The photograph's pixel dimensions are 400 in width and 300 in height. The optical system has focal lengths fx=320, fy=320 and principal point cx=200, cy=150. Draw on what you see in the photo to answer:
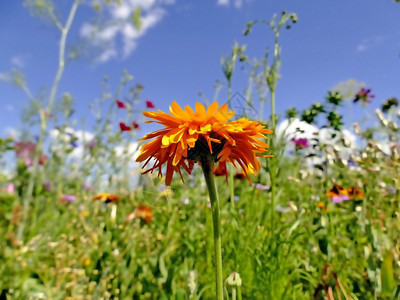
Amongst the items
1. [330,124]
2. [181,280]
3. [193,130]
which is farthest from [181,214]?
[193,130]

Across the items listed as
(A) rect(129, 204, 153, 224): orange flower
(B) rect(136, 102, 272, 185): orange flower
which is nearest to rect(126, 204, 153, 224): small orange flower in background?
(A) rect(129, 204, 153, 224): orange flower

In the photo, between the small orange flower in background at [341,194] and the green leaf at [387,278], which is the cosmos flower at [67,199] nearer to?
the small orange flower in background at [341,194]

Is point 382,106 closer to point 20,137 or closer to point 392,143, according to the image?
point 392,143

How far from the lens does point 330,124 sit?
186 cm

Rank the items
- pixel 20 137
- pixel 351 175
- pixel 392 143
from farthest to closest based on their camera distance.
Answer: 1. pixel 20 137
2. pixel 351 175
3. pixel 392 143

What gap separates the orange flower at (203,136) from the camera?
0.65 metres

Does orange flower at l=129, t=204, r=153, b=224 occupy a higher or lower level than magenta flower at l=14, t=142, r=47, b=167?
lower

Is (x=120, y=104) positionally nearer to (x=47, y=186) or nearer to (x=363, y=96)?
(x=47, y=186)

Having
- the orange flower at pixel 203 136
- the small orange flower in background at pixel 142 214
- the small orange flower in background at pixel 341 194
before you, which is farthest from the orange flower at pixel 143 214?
the orange flower at pixel 203 136

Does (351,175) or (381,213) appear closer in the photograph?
(381,213)

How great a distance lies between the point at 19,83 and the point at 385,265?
11.2 ft

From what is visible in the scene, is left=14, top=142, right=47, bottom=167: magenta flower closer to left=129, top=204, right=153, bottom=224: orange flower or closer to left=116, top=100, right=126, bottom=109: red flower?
left=116, top=100, right=126, bottom=109: red flower

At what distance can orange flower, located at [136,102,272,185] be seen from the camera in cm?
65

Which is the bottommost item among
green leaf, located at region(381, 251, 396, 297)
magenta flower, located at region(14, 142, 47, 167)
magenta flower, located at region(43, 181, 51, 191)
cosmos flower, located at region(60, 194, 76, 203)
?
green leaf, located at region(381, 251, 396, 297)
